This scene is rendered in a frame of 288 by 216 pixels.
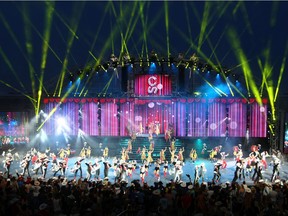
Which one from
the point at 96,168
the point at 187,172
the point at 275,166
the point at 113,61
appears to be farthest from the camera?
the point at 113,61

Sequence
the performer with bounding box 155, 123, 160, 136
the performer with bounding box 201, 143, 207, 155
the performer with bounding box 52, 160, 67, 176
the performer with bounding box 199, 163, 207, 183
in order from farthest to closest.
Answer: the performer with bounding box 155, 123, 160, 136 < the performer with bounding box 201, 143, 207, 155 < the performer with bounding box 52, 160, 67, 176 < the performer with bounding box 199, 163, 207, 183

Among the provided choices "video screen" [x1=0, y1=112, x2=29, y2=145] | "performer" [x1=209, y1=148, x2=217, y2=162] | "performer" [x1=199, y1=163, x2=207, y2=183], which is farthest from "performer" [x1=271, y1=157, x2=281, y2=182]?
"video screen" [x1=0, y1=112, x2=29, y2=145]

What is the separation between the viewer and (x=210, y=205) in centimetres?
977

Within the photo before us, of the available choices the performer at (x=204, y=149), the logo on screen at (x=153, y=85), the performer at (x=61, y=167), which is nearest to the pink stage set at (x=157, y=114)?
the logo on screen at (x=153, y=85)

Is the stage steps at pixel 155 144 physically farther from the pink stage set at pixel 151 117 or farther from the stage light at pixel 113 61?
the stage light at pixel 113 61

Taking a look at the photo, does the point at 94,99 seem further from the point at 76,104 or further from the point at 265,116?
the point at 265,116

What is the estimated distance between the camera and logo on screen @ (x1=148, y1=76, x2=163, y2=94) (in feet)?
96.3

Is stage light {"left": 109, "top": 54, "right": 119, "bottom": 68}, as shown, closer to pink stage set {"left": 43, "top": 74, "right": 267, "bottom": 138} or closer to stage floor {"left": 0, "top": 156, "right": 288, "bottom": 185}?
pink stage set {"left": 43, "top": 74, "right": 267, "bottom": 138}

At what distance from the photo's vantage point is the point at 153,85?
29375 mm

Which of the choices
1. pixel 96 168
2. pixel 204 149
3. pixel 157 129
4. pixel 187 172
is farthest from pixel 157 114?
pixel 96 168

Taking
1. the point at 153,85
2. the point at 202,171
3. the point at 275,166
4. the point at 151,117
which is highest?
the point at 153,85

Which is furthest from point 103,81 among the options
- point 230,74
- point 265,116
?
point 265,116

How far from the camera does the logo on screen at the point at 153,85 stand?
2934 cm

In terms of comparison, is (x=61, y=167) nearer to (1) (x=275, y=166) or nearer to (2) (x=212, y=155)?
(1) (x=275, y=166)
